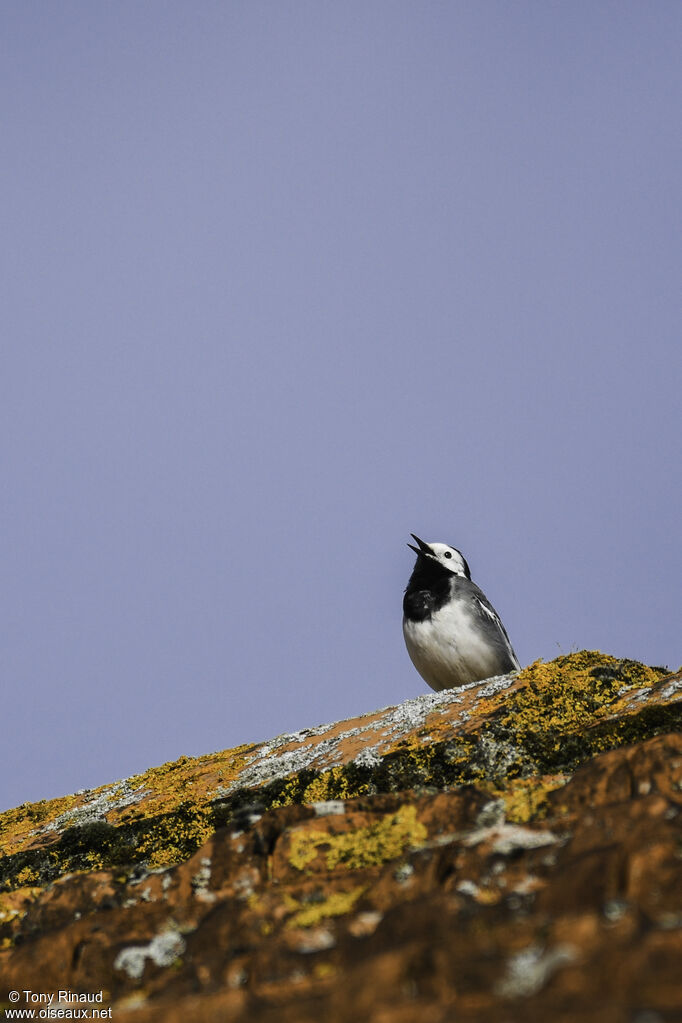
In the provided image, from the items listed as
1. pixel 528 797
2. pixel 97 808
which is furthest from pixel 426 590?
pixel 528 797

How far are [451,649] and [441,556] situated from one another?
1.84 meters

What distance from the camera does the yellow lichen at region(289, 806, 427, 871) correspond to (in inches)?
127

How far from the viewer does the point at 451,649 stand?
33.9 feet

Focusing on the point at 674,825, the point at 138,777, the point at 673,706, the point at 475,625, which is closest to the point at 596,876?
the point at 674,825

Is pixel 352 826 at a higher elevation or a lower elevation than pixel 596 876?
higher

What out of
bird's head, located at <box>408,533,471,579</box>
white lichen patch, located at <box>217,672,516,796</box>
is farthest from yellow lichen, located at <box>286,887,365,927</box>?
bird's head, located at <box>408,533,471,579</box>

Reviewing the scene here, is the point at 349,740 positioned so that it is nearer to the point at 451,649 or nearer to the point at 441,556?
the point at 451,649

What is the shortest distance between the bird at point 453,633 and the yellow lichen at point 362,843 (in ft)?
21.7

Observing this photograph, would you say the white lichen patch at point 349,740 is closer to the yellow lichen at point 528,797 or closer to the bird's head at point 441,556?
the yellow lichen at point 528,797

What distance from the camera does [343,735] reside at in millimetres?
6258

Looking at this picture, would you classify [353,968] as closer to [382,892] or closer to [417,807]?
[382,892]

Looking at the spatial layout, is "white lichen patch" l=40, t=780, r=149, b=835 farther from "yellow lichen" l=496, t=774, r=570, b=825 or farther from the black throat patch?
the black throat patch

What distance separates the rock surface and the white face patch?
566cm

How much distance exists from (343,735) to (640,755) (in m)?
3.16
